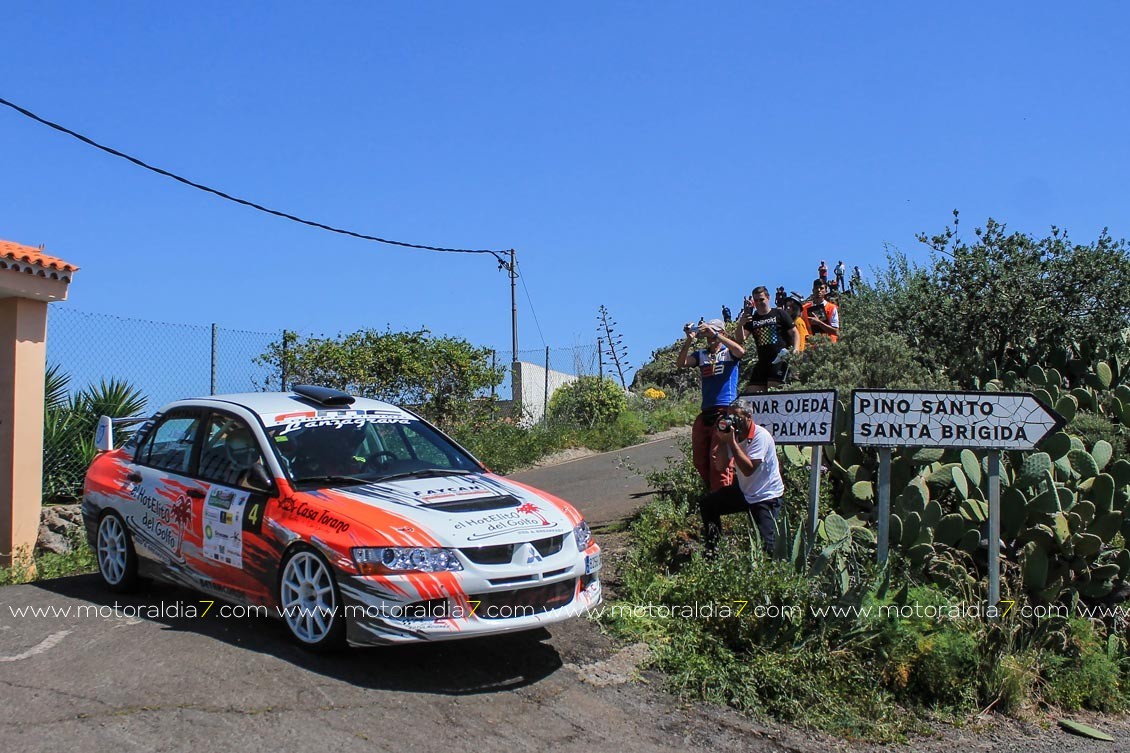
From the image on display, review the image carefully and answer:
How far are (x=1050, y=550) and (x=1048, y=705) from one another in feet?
5.28

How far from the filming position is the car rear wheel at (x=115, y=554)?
7.30 m

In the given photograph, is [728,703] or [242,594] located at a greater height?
[242,594]

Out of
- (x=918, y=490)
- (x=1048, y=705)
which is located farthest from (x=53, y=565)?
(x=1048, y=705)

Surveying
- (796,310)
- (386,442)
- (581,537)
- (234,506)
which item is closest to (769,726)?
(581,537)

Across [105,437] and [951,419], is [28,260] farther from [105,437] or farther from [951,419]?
[951,419]

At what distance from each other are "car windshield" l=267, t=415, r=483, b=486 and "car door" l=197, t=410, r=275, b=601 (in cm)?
21

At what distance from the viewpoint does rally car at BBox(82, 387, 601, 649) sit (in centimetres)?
554

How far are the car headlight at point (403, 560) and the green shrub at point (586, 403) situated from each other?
44.5ft

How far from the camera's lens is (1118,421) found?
11086mm

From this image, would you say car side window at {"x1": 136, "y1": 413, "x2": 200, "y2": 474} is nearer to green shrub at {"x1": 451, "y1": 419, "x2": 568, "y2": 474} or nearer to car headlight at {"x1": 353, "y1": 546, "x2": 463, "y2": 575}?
car headlight at {"x1": 353, "y1": 546, "x2": 463, "y2": 575}

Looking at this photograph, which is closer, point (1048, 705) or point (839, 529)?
point (1048, 705)

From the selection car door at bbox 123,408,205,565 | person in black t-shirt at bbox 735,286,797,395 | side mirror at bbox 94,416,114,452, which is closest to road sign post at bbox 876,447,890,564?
person in black t-shirt at bbox 735,286,797,395

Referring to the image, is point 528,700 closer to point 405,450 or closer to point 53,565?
point 405,450

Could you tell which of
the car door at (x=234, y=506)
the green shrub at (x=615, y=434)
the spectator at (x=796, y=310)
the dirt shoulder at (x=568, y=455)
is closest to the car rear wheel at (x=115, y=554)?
the car door at (x=234, y=506)
